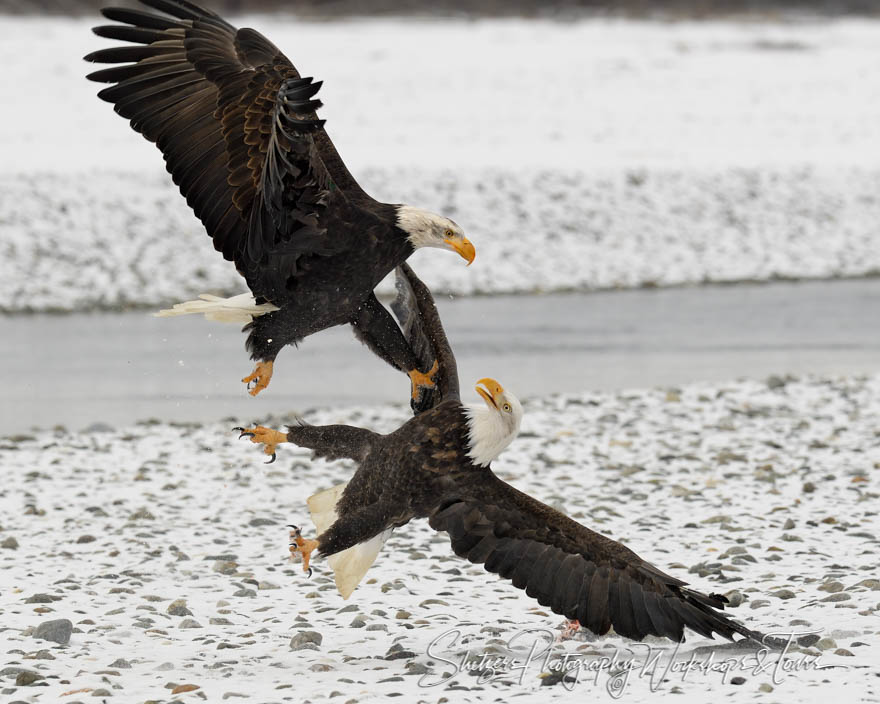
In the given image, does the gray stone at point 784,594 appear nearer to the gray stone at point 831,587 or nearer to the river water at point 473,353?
the gray stone at point 831,587

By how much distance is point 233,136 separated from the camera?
5.25 m

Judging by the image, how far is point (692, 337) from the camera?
12266mm

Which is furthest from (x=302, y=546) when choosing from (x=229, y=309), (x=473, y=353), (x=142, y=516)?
(x=473, y=353)

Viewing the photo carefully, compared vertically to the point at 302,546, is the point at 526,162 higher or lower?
higher

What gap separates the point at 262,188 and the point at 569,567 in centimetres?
175

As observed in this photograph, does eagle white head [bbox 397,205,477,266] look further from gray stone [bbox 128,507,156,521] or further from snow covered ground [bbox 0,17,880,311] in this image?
snow covered ground [bbox 0,17,880,311]

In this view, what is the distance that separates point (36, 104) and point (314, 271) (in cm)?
1728

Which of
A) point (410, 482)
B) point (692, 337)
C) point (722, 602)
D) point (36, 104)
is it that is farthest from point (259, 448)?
point (36, 104)

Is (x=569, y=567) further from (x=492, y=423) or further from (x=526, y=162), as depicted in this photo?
(x=526, y=162)

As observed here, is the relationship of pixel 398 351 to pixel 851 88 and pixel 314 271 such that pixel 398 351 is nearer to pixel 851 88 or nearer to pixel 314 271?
pixel 314 271

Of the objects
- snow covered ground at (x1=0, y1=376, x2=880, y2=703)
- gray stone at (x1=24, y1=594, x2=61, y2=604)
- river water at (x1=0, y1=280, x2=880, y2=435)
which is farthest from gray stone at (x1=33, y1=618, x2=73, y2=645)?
river water at (x1=0, y1=280, x2=880, y2=435)

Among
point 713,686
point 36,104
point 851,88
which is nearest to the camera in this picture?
point 713,686

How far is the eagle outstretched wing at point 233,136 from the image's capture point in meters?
5.03

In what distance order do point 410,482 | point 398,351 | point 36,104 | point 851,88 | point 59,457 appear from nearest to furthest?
point 410,482 → point 398,351 → point 59,457 → point 36,104 → point 851,88
